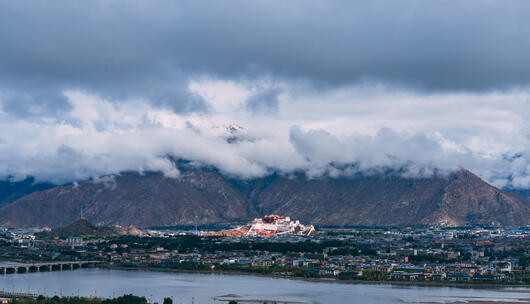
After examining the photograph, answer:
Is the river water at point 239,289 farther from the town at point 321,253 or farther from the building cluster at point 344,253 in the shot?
the building cluster at point 344,253

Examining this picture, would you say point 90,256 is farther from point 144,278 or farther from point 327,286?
point 327,286

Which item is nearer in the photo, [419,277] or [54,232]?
[419,277]

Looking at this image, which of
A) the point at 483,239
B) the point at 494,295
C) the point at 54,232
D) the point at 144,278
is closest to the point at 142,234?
the point at 54,232

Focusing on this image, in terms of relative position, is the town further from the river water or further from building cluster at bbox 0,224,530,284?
the river water

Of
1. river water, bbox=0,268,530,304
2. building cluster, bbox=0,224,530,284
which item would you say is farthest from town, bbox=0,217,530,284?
river water, bbox=0,268,530,304

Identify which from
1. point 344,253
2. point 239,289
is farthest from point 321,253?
point 239,289

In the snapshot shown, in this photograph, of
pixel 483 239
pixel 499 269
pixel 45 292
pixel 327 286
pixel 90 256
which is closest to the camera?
pixel 45 292

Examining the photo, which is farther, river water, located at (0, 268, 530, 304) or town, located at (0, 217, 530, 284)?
town, located at (0, 217, 530, 284)

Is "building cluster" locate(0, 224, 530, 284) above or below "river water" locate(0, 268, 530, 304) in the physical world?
above
